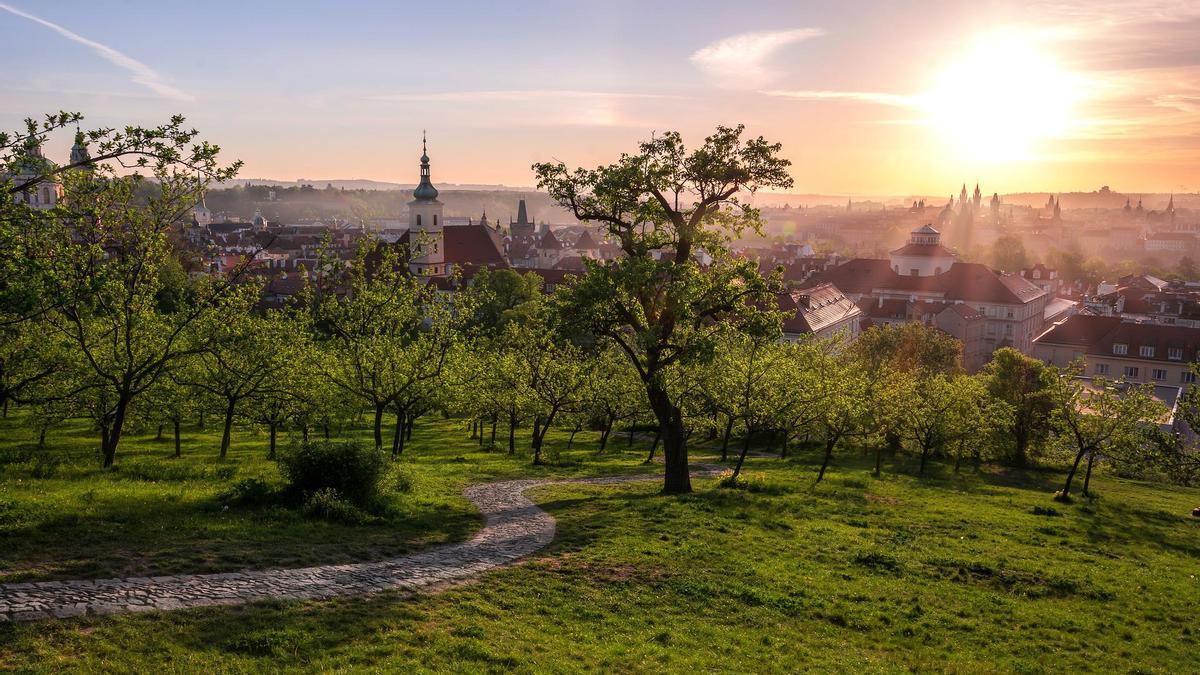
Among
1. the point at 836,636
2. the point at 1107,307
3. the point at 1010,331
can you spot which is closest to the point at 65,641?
the point at 836,636

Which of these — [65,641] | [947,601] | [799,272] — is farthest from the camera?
[799,272]

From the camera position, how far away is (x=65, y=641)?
13.4 metres

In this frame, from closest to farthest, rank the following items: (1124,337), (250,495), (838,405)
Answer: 1. (250,495)
2. (838,405)
3. (1124,337)

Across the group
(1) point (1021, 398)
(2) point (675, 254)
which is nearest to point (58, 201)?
(2) point (675, 254)

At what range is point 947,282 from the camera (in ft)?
444

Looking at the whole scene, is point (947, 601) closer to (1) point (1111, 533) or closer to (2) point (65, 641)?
(1) point (1111, 533)

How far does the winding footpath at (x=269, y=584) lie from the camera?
48.3ft

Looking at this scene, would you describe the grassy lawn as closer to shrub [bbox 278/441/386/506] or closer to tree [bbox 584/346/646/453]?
shrub [bbox 278/441/386/506]

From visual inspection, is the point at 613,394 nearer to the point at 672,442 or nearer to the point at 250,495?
the point at 672,442

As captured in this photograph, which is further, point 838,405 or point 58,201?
point 838,405

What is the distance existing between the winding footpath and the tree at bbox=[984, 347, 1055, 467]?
42714mm

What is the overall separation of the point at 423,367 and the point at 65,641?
21.0 m

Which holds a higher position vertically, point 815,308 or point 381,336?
point 815,308

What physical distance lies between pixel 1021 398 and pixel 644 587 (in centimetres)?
5142
